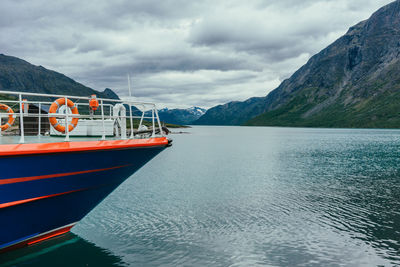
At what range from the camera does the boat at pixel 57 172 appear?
9680 mm

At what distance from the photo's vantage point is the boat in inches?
381

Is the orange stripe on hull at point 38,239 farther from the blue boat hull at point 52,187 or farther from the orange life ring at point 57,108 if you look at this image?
the orange life ring at point 57,108

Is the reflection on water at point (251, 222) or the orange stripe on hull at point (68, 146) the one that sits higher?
the orange stripe on hull at point (68, 146)

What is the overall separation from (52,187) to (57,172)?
638mm

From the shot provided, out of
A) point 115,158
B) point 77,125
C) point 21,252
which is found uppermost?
point 77,125

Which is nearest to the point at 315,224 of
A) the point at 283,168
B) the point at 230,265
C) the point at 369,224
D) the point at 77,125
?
the point at 369,224

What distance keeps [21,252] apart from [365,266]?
13477 millimetres

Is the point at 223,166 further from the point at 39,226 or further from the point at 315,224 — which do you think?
the point at 39,226

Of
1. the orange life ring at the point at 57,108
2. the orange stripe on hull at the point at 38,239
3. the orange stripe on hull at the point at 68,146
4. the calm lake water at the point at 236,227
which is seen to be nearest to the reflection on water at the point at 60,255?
the calm lake water at the point at 236,227

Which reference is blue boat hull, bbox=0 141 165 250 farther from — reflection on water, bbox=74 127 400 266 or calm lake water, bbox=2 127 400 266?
reflection on water, bbox=74 127 400 266

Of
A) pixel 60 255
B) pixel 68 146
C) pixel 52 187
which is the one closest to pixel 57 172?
pixel 52 187

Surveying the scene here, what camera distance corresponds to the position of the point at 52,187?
10570mm

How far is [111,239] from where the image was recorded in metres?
13.6

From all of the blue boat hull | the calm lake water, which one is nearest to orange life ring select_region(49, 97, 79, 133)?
the blue boat hull
